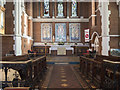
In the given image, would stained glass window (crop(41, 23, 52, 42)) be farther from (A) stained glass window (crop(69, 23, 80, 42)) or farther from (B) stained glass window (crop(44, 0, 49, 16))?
(A) stained glass window (crop(69, 23, 80, 42))

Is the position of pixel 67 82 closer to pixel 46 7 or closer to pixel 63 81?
pixel 63 81

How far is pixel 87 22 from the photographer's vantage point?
17641mm

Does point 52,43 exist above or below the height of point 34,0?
below

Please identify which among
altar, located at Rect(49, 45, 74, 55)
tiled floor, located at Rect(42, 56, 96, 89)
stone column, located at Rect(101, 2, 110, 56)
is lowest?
tiled floor, located at Rect(42, 56, 96, 89)

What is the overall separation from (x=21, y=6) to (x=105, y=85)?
1029cm

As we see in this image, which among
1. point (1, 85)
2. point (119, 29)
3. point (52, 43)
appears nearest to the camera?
point (1, 85)

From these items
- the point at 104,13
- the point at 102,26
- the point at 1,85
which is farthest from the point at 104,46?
the point at 1,85

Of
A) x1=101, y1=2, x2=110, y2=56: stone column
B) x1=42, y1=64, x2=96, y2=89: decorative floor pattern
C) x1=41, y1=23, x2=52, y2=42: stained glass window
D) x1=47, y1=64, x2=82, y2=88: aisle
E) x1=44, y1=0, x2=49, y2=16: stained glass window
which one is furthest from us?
x1=44, y1=0, x2=49, y2=16: stained glass window

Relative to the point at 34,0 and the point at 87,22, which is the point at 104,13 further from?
the point at 34,0

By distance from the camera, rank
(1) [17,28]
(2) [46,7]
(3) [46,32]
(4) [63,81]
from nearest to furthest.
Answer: (4) [63,81] → (1) [17,28] → (3) [46,32] → (2) [46,7]

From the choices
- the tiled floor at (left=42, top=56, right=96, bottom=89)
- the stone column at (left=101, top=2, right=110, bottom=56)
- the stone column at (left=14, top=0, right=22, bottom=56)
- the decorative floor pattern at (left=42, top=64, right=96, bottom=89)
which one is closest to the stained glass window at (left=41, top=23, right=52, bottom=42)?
the stone column at (left=14, top=0, right=22, bottom=56)

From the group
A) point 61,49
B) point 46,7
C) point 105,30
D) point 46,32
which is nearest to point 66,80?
point 105,30

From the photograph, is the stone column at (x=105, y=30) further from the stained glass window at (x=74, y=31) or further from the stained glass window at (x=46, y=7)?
the stained glass window at (x=46, y=7)

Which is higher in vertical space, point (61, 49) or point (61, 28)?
point (61, 28)
